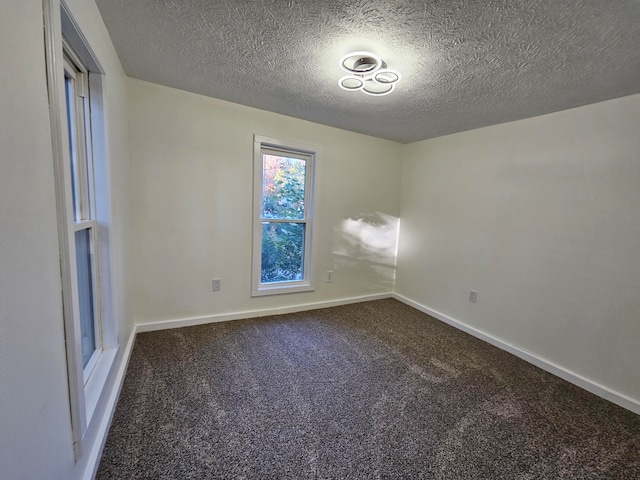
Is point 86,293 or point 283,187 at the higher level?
point 283,187

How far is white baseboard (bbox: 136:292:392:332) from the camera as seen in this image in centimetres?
256

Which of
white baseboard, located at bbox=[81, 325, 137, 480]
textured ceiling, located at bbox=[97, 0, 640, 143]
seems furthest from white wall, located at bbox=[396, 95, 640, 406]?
white baseboard, located at bbox=[81, 325, 137, 480]

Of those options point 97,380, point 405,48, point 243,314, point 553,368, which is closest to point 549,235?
point 553,368

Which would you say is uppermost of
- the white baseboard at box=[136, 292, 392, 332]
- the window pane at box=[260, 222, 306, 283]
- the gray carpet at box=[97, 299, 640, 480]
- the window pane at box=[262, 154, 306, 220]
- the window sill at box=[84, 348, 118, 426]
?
the window pane at box=[262, 154, 306, 220]

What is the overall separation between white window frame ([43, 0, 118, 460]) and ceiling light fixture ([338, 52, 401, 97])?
1364 millimetres

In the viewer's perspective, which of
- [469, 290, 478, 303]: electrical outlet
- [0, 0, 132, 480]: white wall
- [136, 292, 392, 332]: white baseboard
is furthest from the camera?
[469, 290, 478, 303]: electrical outlet

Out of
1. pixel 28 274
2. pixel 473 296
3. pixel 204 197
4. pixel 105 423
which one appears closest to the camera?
pixel 28 274

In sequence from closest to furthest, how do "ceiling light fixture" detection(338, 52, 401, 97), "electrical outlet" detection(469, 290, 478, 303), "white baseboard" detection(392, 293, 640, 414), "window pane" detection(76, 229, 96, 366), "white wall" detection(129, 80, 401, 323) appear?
"window pane" detection(76, 229, 96, 366) → "ceiling light fixture" detection(338, 52, 401, 97) → "white baseboard" detection(392, 293, 640, 414) → "white wall" detection(129, 80, 401, 323) → "electrical outlet" detection(469, 290, 478, 303)

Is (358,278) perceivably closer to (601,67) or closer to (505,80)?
(505,80)

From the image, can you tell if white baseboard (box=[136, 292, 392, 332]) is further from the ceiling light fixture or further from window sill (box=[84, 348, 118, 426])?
the ceiling light fixture

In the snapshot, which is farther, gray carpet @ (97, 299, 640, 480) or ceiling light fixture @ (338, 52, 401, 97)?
ceiling light fixture @ (338, 52, 401, 97)

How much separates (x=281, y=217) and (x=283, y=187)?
339 millimetres

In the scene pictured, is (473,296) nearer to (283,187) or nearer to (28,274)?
(283,187)

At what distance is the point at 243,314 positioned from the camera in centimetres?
295
